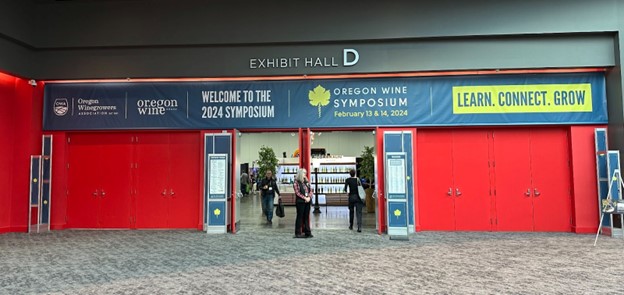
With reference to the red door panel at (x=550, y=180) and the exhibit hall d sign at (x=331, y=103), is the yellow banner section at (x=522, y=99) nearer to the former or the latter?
the exhibit hall d sign at (x=331, y=103)

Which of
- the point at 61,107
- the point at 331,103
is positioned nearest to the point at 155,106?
the point at 61,107

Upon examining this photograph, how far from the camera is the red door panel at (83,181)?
372 inches

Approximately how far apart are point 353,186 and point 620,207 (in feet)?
16.9

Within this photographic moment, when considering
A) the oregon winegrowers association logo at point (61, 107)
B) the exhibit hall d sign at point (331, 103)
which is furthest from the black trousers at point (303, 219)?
the oregon winegrowers association logo at point (61, 107)

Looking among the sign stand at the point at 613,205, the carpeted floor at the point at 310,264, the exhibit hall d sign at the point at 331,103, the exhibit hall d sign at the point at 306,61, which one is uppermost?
the exhibit hall d sign at the point at 306,61

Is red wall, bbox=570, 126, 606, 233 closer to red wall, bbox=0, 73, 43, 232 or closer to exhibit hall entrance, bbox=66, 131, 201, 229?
exhibit hall entrance, bbox=66, 131, 201, 229

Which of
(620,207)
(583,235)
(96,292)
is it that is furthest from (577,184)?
(96,292)

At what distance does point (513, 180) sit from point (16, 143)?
11.8 meters

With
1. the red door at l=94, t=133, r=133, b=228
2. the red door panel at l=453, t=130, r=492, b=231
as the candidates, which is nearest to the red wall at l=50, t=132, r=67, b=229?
the red door at l=94, t=133, r=133, b=228

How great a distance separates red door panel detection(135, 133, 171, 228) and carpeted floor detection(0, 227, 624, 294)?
104cm

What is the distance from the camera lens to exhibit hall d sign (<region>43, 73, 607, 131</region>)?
872 cm

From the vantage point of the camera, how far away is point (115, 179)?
9531mm

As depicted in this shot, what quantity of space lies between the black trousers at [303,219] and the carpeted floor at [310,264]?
0.26 m

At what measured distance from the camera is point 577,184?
863 centimetres
